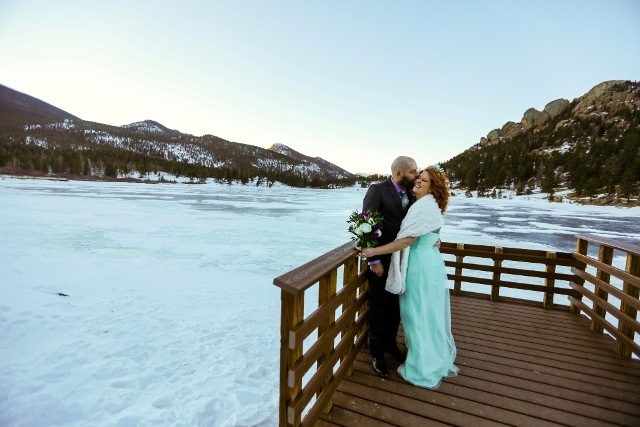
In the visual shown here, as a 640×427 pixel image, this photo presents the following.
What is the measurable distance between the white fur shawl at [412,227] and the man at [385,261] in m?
0.13

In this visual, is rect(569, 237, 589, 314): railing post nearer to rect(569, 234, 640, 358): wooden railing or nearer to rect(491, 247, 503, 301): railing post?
rect(569, 234, 640, 358): wooden railing

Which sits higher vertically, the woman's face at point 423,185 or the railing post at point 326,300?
the woman's face at point 423,185

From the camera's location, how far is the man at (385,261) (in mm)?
2912

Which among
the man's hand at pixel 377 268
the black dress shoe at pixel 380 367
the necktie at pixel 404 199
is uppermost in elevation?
the necktie at pixel 404 199

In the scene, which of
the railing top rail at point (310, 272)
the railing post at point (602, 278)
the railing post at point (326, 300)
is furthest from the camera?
the railing post at point (602, 278)

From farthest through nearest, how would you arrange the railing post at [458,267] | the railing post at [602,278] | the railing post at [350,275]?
the railing post at [458,267] < the railing post at [602,278] < the railing post at [350,275]

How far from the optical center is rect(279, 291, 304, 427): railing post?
1.92 metres

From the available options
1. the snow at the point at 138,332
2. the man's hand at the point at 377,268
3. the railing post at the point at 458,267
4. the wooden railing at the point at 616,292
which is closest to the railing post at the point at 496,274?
the railing post at the point at 458,267

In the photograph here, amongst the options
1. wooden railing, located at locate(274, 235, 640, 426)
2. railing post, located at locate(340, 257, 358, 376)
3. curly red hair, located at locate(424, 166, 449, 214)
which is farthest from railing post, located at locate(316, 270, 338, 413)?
curly red hair, located at locate(424, 166, 449, 214)

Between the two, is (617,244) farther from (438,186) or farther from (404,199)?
(404,199)

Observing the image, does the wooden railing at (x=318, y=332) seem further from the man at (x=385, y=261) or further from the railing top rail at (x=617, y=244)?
the railing top rail at (x=617, y=244)

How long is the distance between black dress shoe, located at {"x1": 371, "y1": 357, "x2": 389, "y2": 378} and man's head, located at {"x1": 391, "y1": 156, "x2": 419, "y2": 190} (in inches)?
62.4

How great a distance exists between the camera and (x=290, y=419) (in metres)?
2.01

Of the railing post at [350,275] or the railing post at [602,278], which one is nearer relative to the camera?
the railing post at [350,275]
